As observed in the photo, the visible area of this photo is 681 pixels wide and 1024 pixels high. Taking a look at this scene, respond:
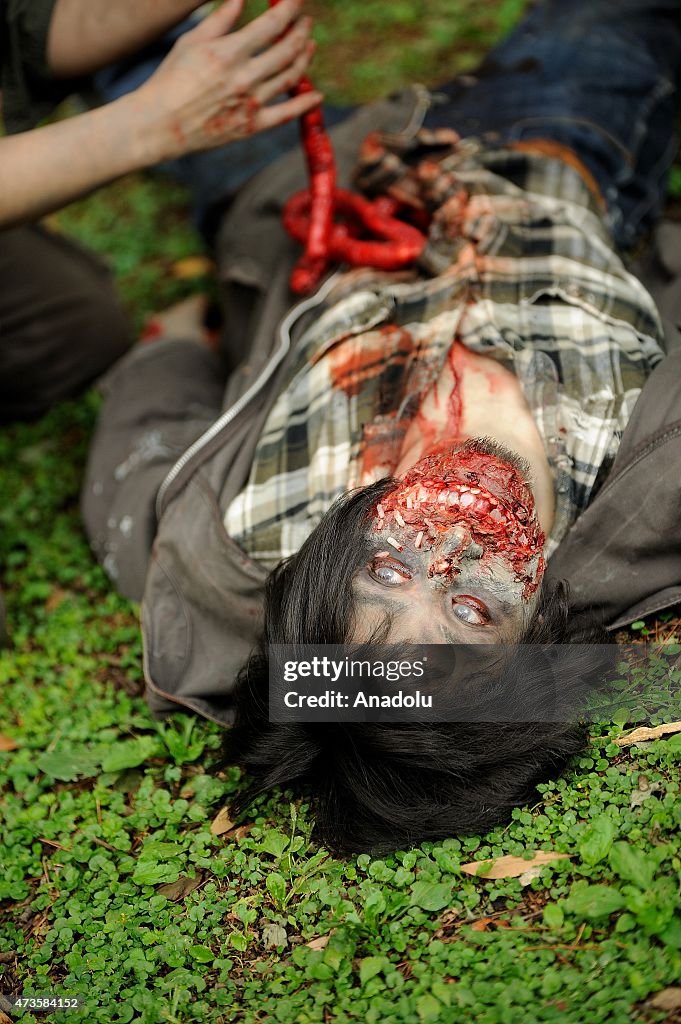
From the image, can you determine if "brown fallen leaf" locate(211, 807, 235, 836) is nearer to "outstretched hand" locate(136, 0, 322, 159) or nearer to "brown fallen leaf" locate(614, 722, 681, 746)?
"brown fallen leaf" locate(614, 722, 681, 746)

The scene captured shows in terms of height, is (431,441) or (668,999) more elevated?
(431,441)

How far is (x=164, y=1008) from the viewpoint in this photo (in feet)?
7.82

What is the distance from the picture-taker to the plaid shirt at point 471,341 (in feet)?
10.2

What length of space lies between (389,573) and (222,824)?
93cm

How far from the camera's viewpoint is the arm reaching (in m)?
3.16

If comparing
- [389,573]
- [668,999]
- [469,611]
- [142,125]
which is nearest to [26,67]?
[142,125]

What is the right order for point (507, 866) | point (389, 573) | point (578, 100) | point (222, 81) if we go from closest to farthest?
point (507, 866)
point (389, 573)
point (222, 81)
point (578, 100)

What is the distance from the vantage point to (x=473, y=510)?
2.64 meters

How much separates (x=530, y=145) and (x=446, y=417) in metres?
1.60

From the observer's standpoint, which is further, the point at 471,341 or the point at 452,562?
the point at 471,341

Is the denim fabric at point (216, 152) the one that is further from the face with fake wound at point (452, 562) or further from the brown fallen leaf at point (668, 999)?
the brown fallen leaf at point (668, 999)

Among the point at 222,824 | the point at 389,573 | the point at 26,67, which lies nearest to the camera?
the point at 389,573

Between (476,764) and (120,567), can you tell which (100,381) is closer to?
(120,567)

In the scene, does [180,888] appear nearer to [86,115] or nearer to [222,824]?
[222,824]
